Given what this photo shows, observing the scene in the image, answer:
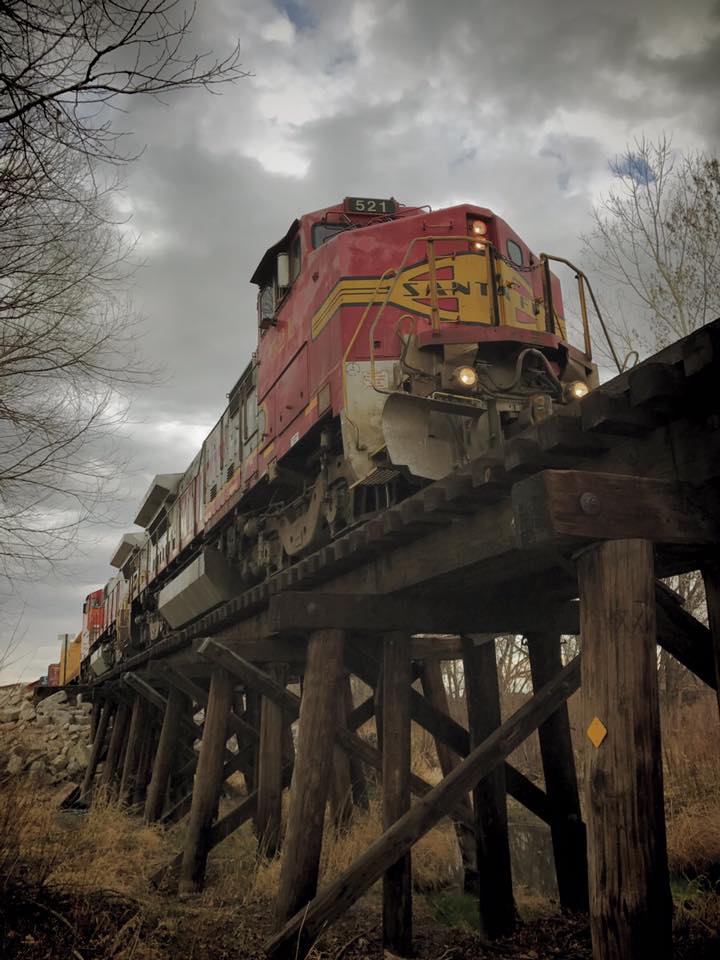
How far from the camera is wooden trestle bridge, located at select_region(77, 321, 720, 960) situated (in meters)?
2.45

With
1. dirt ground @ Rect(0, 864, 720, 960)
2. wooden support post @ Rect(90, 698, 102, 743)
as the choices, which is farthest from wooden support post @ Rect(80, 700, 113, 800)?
dirt ground @ Rect(0, 864, 720, 960)

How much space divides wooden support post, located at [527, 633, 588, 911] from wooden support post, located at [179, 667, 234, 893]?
2.67 m

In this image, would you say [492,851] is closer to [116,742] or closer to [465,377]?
[465,377]

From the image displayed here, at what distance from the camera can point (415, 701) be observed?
496 centimetres

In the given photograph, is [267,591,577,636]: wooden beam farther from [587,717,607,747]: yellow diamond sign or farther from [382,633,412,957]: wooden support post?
[587,717,607,747]: yellow diamond sign

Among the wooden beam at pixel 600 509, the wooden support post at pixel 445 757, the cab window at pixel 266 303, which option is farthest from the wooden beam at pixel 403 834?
the cab window at pixel 266 303

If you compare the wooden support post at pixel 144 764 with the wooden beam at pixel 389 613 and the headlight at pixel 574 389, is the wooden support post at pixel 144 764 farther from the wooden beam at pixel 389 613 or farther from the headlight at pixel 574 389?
the headlight at pixel 574 389

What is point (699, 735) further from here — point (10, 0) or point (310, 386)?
point (10, 0)

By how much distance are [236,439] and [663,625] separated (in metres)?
8.10

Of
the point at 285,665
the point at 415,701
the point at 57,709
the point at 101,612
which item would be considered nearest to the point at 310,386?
the point at 285,665

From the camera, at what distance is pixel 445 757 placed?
295 inches

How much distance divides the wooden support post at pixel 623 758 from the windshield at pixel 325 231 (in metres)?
6.38

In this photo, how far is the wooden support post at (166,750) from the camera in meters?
8.34

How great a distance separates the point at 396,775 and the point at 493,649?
132cm
